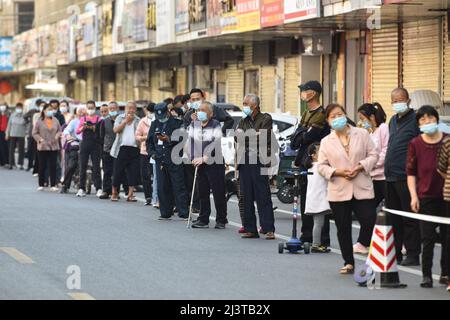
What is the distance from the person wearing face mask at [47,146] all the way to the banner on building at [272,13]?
5.26m

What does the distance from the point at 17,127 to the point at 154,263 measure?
26.1 metres

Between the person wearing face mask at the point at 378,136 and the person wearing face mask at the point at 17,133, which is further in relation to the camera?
the person wearing face mask at the point at 17,133

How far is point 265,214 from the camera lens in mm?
17984

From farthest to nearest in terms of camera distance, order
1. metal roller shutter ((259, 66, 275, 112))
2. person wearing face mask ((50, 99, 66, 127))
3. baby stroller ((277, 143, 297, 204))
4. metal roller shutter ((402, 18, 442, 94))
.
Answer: metal roller shutter ((259, 66, 275, 112)) < person wearing face mask ((50, 99, 66, 127)) < metal roller shutter ((402, 18, 442, 94)) < baby stroller ((277, 143, 297, 204))

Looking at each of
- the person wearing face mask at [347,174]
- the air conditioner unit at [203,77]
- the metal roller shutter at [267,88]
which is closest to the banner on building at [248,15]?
the metal roller shutter at [267,88]

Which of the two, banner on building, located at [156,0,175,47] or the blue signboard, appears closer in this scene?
banner on building, located at [156,0,175,47]

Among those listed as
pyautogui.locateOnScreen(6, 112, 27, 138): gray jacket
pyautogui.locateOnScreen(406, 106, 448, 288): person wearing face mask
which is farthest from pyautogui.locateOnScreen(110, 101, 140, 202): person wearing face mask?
pyautogui.locateOnScreen(6, 112, 27, 138): gray jacket

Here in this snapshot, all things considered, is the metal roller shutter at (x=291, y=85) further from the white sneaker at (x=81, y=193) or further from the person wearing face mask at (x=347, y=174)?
the person wearing face mask at (x=347, y=174)

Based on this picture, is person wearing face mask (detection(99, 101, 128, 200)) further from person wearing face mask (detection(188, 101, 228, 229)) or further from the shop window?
the shop window

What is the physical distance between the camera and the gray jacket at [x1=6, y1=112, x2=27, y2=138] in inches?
1587

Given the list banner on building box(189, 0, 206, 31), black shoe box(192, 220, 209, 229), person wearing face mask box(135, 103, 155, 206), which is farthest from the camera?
banner on building box(189, 0, 206, 31)

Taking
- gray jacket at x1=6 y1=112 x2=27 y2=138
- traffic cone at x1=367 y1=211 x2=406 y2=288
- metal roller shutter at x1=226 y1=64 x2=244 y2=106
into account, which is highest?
metal roller shutter at x1=226 y1=64 x2=244 y2=106

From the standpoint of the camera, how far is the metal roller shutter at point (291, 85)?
36.9 m

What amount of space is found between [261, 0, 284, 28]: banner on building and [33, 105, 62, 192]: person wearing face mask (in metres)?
5.26
